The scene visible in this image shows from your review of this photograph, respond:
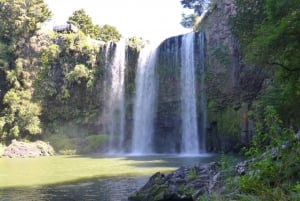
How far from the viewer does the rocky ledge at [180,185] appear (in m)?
10.5

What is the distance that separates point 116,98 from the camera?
38.4 m

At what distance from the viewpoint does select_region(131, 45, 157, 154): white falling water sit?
1359 inches

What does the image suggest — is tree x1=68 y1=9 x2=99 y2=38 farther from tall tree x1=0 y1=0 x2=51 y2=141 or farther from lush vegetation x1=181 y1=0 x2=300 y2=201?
lush vegetation x1=181 y1=0 x2=300 y2=201

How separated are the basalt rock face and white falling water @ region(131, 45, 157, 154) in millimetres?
5079

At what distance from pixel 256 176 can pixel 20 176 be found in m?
14.6

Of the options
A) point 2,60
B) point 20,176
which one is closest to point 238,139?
point 20,176

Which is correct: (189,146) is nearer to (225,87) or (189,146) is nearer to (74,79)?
(225,87)

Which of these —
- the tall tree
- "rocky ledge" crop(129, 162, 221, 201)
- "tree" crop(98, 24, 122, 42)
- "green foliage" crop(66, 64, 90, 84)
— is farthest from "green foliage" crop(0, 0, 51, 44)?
"rocky ledge" crop(129, 162, 221, 201)

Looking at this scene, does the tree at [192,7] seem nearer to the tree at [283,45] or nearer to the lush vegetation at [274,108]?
the lush vegetation at [274,108]

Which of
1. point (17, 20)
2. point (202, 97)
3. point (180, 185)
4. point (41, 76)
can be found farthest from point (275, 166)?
point (17, 20)

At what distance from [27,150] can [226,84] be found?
16383 mm

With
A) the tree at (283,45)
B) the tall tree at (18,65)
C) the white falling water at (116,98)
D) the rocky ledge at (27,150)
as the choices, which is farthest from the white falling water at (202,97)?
the tall tree at (18,65)

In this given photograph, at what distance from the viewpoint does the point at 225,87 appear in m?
31.7

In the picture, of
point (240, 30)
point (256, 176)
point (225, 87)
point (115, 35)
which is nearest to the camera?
point (256, 176)
